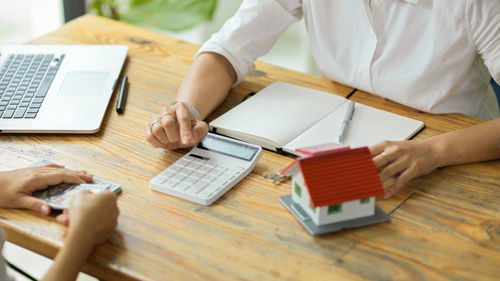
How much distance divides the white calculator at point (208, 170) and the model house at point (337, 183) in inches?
6.1

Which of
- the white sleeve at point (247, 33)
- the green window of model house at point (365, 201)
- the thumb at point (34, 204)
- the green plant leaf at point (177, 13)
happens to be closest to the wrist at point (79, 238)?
the thumb at point (34, 204)

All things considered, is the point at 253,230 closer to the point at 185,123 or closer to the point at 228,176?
the point at 228,176

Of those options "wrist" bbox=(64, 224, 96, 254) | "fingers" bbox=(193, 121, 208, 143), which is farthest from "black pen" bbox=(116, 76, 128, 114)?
"wrist" bbox=(64, 224, 96, 254)

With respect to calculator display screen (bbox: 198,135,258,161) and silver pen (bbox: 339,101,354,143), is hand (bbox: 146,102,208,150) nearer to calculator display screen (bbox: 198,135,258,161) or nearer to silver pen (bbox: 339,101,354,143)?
calculator display screen (bbox: 198,135,258,161)

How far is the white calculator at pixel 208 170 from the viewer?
3.14ft

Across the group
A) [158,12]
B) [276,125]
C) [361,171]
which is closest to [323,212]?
[361,171]

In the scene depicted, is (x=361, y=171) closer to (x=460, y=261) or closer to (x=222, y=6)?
(x=460, y=261)

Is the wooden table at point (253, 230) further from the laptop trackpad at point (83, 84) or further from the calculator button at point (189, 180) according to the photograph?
the laptop trackpad at point (83, 84)

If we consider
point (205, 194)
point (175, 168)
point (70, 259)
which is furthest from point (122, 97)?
point (70, 259)

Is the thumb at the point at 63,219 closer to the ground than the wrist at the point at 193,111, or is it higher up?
closer to the ground

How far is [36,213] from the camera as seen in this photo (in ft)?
3.00

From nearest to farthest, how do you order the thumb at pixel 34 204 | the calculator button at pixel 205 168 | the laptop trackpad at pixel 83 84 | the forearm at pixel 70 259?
the forearm at pixel 70 259 → the thumb at pixel 34 204 → the calculator button at pixel 205 168 → the laptop trackpad at pixel 83 84

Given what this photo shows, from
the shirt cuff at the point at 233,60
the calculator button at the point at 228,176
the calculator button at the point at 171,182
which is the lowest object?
the calculator button at the point at 171,182

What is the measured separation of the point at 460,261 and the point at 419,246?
63 millimetres
